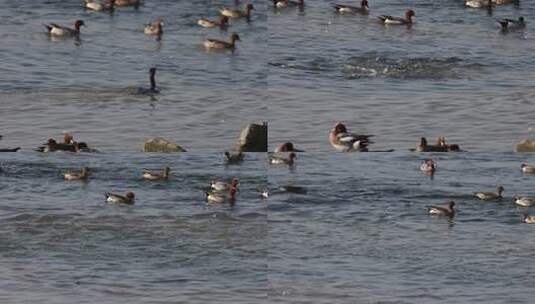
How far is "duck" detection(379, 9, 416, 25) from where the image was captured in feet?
148

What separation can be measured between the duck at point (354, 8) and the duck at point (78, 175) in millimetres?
11899

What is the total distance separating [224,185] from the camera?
117 feet

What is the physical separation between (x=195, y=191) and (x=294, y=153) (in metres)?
3.02

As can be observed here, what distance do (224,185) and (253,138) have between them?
1679 millimetres

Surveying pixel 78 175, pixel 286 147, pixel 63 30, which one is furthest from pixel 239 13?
pixel 286 147

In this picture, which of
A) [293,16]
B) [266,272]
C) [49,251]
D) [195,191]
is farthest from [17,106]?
[293,16]

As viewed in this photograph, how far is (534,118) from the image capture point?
116 ft

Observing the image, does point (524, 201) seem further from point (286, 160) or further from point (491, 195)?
point (286, 160)

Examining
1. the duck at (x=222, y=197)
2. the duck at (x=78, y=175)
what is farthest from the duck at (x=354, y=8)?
the duck at (x=78, y=175)

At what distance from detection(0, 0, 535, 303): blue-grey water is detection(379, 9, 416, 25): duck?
0.75 m

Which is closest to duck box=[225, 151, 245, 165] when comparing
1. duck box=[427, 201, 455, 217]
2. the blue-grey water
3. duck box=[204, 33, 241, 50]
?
the blue-grey water

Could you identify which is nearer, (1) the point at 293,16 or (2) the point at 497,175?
(2) the point at 497,175

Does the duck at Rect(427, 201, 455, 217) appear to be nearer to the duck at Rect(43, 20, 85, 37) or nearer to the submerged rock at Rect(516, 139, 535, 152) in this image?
the submerged rock at Rect(516, 139, 535, 152)

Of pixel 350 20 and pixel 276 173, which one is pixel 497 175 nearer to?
pixel 276 173
